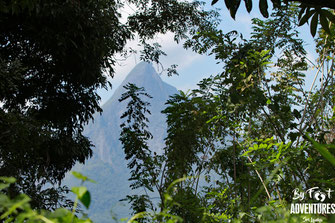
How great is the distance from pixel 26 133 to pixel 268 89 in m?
3.53

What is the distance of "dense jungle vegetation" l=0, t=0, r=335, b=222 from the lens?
2080mm

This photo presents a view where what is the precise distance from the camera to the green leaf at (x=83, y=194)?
55 centimetres

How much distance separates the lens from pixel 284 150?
202 centimetres

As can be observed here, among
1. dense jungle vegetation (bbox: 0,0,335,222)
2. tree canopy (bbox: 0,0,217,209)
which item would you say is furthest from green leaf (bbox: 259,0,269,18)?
tree canopy (bbox: 0,0,217,209)

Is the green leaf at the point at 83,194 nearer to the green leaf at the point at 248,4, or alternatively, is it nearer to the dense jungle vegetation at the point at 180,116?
the dense jungle vegetation at the point at 180,116

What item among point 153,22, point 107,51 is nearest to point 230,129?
point 107,51

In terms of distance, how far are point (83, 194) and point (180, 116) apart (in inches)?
125

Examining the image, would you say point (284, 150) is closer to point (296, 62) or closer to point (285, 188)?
point (285, 188)

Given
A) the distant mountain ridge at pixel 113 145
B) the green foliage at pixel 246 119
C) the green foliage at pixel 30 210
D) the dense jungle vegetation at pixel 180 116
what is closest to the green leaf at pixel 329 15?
the dense jungle vegetation at pixel 180 116

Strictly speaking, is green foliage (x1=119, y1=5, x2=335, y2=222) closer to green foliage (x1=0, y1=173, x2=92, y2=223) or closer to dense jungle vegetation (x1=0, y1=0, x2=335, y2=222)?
dense jungle vegetation (x1=0, y1=0, x2=335, y2=222)

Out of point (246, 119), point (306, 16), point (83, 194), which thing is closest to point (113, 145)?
point (246, 119)

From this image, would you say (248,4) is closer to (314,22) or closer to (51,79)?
(314,22)

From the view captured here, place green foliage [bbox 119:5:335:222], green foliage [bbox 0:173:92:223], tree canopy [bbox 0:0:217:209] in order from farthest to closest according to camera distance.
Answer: tree canopy [bbox 0:0:217:209]
green foliage [bbox 119:5:335:222]
green foliage [bbox 0:173:92:223]

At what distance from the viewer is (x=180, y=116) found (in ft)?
12.3
